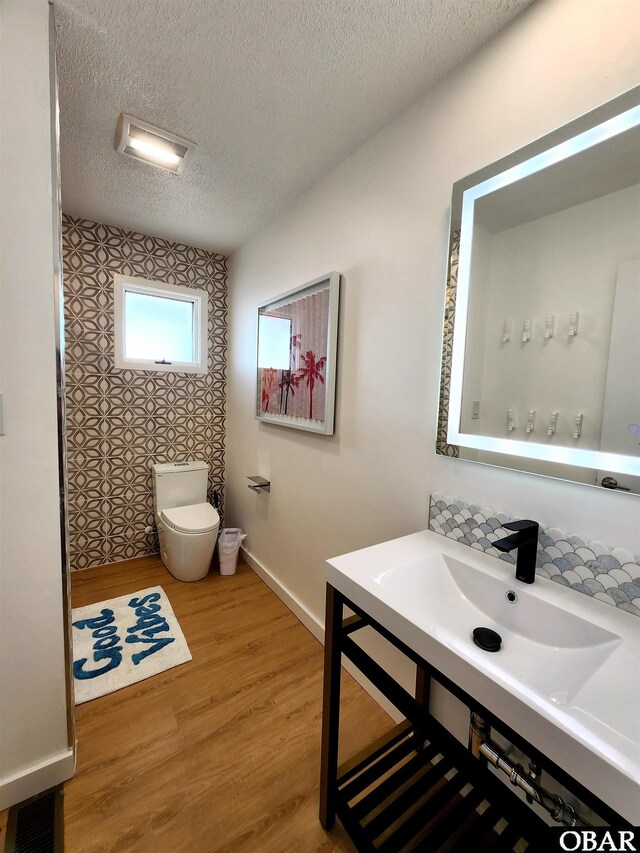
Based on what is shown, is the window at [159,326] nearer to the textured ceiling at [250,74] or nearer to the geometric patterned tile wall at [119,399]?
the geometric patterned tile wall at [119,399]

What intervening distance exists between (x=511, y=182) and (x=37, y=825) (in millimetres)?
2474

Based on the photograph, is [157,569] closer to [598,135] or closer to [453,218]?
[453,218]

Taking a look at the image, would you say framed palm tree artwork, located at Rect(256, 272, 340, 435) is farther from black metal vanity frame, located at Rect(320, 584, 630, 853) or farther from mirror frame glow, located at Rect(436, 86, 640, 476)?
black metal vanity frame, located at Rect(320, 584, 630, 853)

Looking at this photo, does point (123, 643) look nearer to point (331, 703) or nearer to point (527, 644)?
point (331, 703)

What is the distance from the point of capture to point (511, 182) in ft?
3.57

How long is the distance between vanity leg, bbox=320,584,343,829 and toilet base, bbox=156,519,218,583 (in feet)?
5.11

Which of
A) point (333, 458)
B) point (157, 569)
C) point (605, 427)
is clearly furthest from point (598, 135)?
point (157, 569)

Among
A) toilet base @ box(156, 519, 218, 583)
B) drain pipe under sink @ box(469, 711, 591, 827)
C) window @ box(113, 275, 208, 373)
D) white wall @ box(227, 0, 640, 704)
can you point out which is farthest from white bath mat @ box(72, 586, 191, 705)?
window @ box(113, 275, 208, 373)

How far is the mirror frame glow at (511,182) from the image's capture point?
88cm

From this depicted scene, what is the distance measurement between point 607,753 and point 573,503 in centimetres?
59

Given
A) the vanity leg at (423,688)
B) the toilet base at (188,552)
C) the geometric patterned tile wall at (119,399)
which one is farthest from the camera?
the geometric patterned tile wall at (119,399)

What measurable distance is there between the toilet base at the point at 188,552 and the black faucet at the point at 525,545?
1986 millimetres

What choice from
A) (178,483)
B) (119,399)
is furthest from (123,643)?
(119,399)

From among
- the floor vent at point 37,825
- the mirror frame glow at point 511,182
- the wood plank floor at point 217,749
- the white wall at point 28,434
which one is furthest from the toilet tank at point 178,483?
the mirror frame glow at point 511,182
